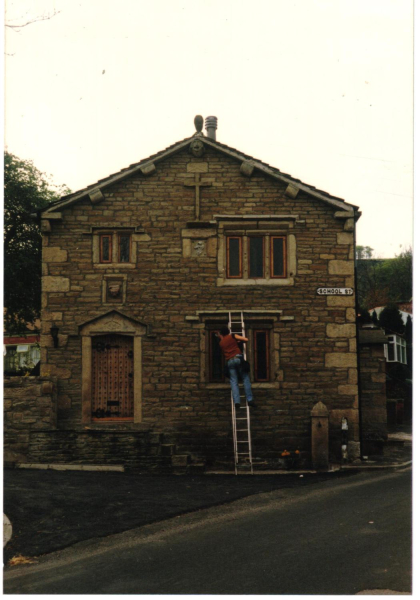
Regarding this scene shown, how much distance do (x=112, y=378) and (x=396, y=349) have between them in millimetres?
14739

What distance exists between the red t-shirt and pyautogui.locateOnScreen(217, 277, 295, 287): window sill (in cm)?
147

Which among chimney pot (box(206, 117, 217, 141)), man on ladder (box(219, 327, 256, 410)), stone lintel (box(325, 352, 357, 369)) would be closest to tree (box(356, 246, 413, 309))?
stone lintel (box(325, 352, 357, 369))

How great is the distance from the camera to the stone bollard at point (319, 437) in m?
15.5

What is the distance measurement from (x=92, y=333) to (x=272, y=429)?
4.68m

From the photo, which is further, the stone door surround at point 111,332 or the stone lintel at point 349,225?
the stone lintel at point 349,225

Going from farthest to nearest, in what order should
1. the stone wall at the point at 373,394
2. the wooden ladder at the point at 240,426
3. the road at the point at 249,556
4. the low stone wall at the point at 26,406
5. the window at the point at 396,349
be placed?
the window at the point at 396,349
the stone wall at the point at 373,394
the wooden ladder at the point at 240,426
the low stone wall at the point at 26,406
the road at the point at 249,556

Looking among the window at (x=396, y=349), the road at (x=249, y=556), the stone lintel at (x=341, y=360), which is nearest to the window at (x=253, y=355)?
the stone lintel at (x=341, y=360)

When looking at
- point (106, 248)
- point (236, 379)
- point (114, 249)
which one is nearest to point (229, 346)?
point (236, 379)

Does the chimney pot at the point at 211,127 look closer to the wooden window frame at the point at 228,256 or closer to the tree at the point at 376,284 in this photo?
the wooden window frame at the point at 228,256

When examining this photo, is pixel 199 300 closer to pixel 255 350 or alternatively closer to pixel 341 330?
pixel 255 350

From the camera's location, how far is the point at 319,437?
15.5 meters

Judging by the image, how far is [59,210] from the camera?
16.5 m

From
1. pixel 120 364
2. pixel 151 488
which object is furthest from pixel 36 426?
pixel 151 488

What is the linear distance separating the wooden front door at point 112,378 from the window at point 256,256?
119 inches
